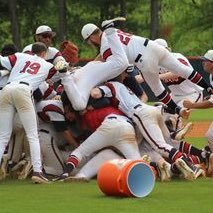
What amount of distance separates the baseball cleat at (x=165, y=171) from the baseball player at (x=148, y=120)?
Answer: 98 mm

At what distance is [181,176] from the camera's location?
34.8ft

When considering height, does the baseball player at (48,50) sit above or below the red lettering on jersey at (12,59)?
below

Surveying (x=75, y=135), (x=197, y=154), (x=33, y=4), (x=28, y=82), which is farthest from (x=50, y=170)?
(x=33, y=4)

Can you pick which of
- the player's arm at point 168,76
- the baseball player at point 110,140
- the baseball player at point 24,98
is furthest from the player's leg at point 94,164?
the player's arm at point 168,76

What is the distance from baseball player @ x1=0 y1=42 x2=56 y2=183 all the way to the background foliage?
117ft

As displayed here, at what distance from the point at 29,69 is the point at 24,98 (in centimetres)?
49

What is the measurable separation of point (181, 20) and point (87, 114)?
45.5 m

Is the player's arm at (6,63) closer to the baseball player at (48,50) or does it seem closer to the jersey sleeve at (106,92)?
the baseball player at (48,50)

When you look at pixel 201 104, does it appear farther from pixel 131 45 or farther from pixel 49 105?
pixel 49 105

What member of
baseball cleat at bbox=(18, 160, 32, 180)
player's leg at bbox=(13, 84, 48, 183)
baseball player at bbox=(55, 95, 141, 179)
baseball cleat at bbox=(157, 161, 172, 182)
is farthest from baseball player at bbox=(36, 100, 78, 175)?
baseball cleat at bbox=(157, 161, 172, 182)

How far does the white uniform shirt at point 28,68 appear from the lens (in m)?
10.8

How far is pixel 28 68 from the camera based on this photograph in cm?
1080

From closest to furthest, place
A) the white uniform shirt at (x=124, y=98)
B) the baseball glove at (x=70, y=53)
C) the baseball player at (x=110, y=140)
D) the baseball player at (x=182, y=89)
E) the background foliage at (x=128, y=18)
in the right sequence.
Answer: the baseball player at (x=110, y=140)
the white uniform shirt at (x=124, y=98)
the baseball glove at (x=70, y=53)
the baseball player at (x=182, y=89)
the background foliage at (x=128, y=18)

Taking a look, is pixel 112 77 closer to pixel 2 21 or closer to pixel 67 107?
pixel 67 107
